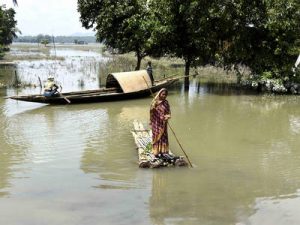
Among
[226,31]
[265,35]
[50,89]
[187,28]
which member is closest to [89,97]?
[50,89]

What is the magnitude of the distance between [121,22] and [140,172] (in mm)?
17289

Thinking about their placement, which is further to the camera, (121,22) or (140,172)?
(121,22)

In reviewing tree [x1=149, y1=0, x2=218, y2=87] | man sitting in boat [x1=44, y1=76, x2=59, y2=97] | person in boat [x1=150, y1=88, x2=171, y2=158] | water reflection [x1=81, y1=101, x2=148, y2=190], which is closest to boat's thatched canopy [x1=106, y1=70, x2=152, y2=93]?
man sitting in boat [x1=44, y1=76, x2=59, y2=97]

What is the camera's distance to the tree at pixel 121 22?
23.6 meters

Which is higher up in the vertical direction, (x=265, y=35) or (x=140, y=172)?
(x=265, y=35)

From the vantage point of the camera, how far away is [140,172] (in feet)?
30.6

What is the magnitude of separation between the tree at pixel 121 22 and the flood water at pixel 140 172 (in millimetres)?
8049

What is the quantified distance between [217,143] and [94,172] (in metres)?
4.06

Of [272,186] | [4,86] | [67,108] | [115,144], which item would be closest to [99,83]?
[4,86]

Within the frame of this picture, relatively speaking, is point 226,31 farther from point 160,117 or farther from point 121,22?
point 160,117

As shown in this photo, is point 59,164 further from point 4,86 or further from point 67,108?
point 4,86

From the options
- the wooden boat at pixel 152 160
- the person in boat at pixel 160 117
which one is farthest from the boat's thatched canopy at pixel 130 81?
the person in boat at pixel 160 117

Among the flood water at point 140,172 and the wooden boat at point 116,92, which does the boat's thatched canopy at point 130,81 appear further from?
the flood water at point 140,172

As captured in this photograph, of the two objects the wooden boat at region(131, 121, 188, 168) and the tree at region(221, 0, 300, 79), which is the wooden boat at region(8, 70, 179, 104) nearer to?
the tree at region(221, 0, 300, 79)
